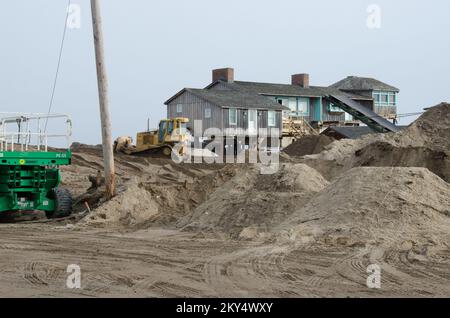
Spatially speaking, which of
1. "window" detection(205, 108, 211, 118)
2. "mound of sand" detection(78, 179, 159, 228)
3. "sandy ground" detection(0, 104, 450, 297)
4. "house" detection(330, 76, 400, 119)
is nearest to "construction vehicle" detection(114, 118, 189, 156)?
"window" detection(205, 108, 211, 118)

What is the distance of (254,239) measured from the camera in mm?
14461

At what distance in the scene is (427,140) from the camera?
2603 cm

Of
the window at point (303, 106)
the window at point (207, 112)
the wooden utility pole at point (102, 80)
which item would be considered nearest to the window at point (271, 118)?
the window at point (207, 112)

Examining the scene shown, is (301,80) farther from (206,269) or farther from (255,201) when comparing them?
(206,269)

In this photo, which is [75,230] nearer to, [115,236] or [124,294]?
[115,236]

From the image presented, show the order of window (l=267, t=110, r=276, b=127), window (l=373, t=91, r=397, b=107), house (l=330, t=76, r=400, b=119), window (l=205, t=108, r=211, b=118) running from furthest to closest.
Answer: window (l=373, t=91, r=397, b=107)
house (l=330, t=76, r=400, b=119)
window (l=267, t=110, r=276, b=127)
window (l=205, t=108, r=211, b=118)

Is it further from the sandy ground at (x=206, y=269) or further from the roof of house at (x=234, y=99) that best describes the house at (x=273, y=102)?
the sandy ground at (x=206, y=269)

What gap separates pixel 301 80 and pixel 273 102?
9.47 metres

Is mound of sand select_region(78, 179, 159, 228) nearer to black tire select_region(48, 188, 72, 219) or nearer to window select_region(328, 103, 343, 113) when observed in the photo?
black tire select_region(48, 188, 72, 219)

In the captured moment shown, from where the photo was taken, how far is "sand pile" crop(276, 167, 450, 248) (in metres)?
13.5

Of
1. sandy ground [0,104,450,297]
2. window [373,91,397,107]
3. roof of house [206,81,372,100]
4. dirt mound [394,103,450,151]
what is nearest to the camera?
sandy ground [0,104,450,297]

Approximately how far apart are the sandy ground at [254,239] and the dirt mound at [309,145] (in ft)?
63.9

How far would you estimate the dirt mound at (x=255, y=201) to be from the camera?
15906mm

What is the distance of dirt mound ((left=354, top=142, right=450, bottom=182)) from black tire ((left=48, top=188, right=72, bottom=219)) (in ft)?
34.1
